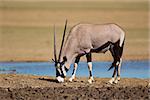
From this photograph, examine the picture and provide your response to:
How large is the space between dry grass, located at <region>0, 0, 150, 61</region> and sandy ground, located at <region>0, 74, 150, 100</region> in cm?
643

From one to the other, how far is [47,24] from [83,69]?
49.8 ft

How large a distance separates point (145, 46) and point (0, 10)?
49.6 ft

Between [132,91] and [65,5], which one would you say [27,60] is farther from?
[65,5]

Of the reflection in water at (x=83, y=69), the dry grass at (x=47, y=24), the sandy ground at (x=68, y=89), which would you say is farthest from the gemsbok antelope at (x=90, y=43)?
the dry grass at (x=47, y=24)

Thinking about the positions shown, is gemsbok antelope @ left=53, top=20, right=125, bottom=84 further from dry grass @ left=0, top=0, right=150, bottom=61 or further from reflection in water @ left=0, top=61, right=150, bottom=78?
dry grass @ left=0, top=0, right=150, bottom=61

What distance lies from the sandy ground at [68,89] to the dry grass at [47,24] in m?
6.43

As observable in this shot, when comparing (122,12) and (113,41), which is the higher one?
(113,41)

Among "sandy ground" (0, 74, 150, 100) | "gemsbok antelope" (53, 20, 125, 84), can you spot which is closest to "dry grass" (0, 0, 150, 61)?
"sandy ground" (0, 74, 150, 100)

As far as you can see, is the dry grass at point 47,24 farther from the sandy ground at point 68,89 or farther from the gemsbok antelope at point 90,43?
the gemsbok antelope at point 90,43

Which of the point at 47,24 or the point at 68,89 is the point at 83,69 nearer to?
the point at 68,89

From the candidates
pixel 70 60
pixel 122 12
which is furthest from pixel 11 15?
pixel 70 60

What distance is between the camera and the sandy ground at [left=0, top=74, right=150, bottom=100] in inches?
496

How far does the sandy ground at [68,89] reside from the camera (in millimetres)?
12609

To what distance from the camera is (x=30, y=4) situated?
4684 cm
